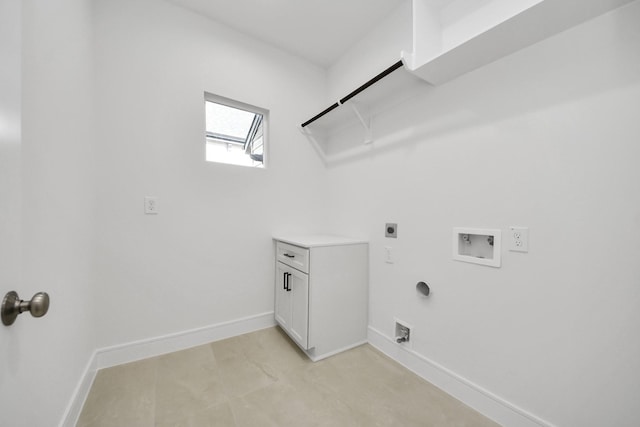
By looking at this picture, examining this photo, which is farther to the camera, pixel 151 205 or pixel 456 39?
pixel 151 205

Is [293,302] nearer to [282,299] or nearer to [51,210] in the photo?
[282,299]

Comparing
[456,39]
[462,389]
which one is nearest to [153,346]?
[462,389]

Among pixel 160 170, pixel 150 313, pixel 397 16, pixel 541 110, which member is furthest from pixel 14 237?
pixel 397 16

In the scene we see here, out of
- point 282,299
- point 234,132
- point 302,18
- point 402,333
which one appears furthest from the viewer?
point 234,132

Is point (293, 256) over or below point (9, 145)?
below

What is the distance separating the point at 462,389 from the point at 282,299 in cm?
134

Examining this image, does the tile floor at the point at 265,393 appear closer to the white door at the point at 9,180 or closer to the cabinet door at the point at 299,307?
the cabinet door at the point at 299,307

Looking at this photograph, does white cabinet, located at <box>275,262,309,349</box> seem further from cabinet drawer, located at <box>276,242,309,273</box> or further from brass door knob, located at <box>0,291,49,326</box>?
brass door knob, located at <box>0,291,49,326</box>

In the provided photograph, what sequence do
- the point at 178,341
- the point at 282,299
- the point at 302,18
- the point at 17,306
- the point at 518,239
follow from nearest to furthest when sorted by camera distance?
1. the point at 17,306
2. the point at 518,239
3. the point at 178,341
4. the point at 302,18
5. the point at 282,299

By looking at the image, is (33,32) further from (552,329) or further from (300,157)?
(552,329)

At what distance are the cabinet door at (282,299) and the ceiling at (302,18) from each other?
2.01 m

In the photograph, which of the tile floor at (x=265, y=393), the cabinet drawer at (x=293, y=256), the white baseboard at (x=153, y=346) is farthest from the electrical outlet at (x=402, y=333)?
the white baseboard at (x=153, y=346)

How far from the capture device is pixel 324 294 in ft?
5.55

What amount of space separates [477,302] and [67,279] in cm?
209
